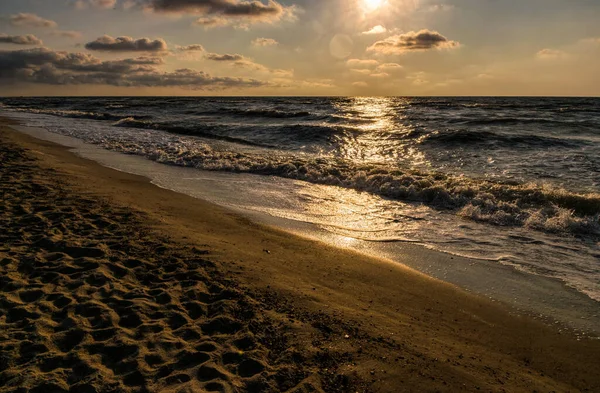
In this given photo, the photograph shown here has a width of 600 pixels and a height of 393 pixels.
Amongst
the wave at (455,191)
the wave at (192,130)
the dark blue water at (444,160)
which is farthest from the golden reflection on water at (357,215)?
the wave at (192,130)

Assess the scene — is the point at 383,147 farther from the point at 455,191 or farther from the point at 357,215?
the point at 357,215

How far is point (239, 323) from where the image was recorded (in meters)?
3.85

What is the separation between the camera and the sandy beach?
317 centimetres

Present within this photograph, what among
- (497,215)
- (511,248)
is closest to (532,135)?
(497,215)

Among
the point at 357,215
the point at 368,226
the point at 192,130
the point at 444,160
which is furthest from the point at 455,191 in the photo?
the point at 192,130

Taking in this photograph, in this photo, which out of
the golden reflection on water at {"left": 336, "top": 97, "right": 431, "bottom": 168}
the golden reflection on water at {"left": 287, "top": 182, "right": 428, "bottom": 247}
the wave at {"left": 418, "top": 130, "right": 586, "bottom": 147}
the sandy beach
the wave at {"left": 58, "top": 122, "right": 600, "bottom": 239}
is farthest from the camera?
the wave at {"left": 418, "top": 130, "right": 586, "bottom": 147}

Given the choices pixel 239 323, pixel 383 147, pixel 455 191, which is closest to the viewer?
pixel 239 323

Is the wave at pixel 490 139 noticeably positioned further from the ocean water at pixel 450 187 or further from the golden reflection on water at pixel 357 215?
the golden reflection on water at pixel 357 215

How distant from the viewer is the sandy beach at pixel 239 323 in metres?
3.17

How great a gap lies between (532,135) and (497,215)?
14.6 meters

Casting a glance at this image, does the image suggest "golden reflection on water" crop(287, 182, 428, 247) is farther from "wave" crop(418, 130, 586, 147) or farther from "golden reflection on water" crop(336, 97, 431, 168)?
"wave" crop(418, 130, 586, 147)

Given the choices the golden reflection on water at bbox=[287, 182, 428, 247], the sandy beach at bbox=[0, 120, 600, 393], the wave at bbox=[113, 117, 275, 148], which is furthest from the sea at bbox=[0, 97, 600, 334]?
the sandy beach at bbox=[0, 120, 600, 393]

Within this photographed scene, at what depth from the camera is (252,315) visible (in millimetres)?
3996

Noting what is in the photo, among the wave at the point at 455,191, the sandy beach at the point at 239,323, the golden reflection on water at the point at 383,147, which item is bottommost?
the sandy beach at the point at 239,323
